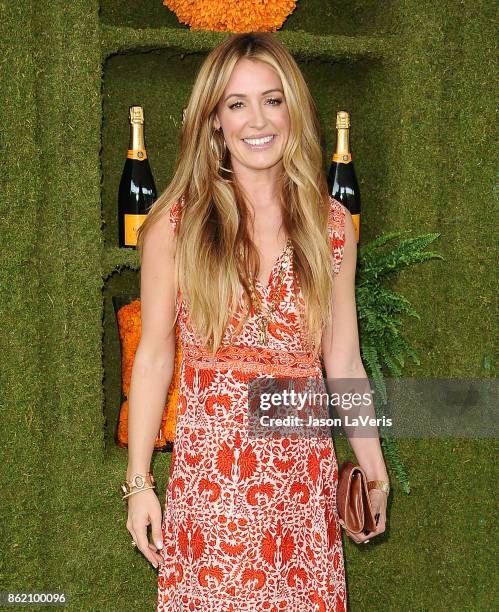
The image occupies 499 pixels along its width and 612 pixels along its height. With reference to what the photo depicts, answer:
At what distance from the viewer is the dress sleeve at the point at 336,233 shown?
135 cm

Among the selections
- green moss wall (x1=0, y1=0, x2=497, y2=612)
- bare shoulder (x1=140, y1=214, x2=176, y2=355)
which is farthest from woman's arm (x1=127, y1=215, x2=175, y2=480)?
green moss wall (x1=0, y1=0, x2=497, y2=612)

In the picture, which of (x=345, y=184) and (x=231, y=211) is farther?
(x=345, y=184)

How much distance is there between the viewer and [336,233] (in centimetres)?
136

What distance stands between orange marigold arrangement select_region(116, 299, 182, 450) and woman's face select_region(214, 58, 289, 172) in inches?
27.6

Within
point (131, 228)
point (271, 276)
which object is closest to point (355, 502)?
point (271, 276)

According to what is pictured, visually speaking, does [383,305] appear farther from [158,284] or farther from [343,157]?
[158,284]

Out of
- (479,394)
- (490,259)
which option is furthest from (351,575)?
(490,259)

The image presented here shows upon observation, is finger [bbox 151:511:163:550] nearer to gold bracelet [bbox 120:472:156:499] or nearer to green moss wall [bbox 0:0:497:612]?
gold bracelet [bbox 120:472:156:499]

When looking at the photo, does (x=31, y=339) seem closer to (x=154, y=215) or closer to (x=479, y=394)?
(x=154, y=215)

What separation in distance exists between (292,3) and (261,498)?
1.27 meters

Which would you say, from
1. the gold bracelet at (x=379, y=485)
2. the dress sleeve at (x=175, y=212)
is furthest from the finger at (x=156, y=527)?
the dress sleeve at (x=175, y=212)

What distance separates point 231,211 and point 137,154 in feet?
2.49

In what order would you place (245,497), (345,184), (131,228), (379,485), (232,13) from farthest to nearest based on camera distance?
(345,184)
(131,228)
(232,13)
(379,485)
(245,497)

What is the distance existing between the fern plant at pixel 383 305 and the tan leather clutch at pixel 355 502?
68 cm
